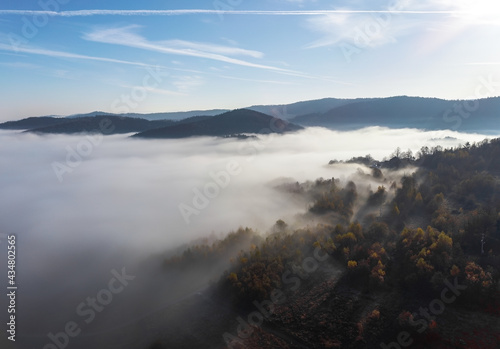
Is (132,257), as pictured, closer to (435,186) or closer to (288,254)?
(288,254)

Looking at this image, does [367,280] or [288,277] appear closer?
[367,280]

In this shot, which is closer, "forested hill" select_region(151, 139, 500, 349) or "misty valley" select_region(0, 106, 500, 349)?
"forested hill" select_region(151, 139, 500, 349)

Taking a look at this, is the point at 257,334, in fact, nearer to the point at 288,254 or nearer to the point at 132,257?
the point at 288,254

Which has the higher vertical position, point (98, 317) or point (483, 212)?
point (483, 212)

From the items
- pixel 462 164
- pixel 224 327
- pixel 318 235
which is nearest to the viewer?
pixel 224 327

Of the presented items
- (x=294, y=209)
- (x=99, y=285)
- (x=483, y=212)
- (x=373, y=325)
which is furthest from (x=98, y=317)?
(x=483, y=212)

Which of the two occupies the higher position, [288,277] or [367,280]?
[367,280]

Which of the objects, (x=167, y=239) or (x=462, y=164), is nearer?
(x=167, y=239)

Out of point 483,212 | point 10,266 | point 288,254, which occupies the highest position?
point 483,212

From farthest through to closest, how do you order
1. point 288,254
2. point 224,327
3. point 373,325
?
1. point 288,254
2. point 224,327
3. point 373,325

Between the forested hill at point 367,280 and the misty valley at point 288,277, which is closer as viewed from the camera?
the forested hill at point 367,280
